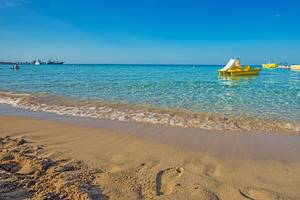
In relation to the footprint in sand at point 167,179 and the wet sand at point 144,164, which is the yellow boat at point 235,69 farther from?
the footprint in sand at point 167,179

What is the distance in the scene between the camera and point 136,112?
27.4 feet

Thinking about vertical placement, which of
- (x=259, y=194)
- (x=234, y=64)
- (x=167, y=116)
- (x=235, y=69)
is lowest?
(x=259, y=194)

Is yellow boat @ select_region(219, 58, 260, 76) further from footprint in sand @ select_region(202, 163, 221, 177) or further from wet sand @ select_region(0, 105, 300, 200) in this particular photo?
footprint in sand @ select_region(202, 163, 221, 177)

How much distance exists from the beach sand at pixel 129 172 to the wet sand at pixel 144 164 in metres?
0.01

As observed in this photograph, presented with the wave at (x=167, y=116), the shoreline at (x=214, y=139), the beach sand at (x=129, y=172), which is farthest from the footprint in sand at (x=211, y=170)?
the wave at (x=167, y=116)

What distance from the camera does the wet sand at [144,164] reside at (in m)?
2.93

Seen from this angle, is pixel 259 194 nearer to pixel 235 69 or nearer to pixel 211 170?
pixel 211 170

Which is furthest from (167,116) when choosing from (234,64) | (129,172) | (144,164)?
(234,64)

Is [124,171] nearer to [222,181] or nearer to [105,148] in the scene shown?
[105,148]

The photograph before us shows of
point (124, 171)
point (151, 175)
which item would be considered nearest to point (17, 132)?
point (124, 171)

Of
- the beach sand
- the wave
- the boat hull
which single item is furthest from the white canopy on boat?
the beach sand

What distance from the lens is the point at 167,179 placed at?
10.9 ft

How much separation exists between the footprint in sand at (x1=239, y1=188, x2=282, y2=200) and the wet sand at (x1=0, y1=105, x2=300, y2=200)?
0.01 meters

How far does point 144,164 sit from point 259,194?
1.83 m
